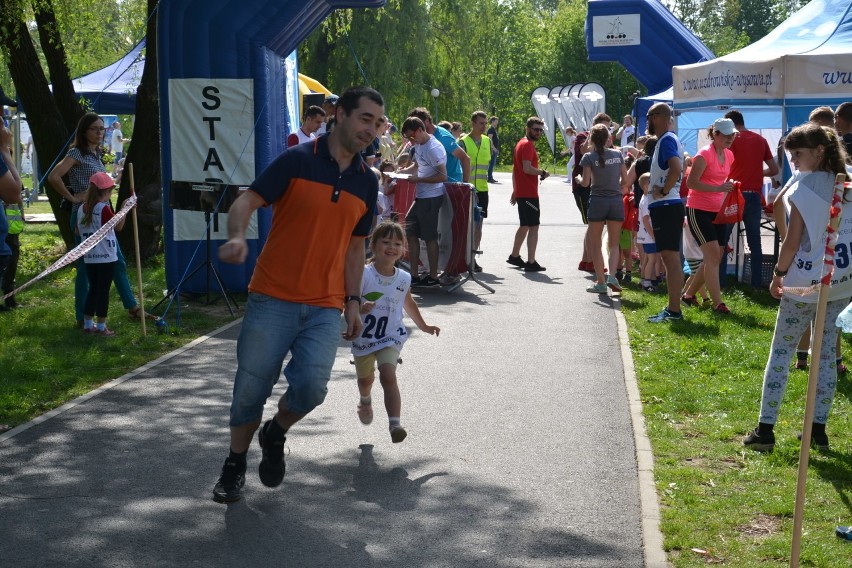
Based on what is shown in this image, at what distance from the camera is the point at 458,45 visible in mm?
37188

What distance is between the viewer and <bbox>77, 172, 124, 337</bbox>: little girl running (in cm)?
1034

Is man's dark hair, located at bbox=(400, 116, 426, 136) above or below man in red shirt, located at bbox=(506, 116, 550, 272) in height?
above

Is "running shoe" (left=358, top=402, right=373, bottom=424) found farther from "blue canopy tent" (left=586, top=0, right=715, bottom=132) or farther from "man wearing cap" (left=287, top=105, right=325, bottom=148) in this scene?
"blue canopy tent" (left=586, top=0, right=715, bottom=132)

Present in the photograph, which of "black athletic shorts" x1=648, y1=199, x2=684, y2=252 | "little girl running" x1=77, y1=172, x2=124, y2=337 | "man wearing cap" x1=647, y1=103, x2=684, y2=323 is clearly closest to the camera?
"little girl running" x1=77, y1=172, x2=124, y2=337

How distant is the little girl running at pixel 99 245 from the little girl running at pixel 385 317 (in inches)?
172

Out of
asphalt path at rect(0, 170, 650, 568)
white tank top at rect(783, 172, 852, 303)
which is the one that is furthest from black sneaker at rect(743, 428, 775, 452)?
white tank top at rect(783, 172, 852, 303)

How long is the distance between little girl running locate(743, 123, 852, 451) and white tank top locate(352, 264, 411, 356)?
2.12 m

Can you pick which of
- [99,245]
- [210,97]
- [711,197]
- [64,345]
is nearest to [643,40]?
[711,197]

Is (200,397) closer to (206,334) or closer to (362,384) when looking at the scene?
(362,384)

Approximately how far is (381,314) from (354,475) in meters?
0.99

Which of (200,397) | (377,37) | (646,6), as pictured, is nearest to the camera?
(200,397)

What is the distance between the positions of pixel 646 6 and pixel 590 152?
10577 millimetres

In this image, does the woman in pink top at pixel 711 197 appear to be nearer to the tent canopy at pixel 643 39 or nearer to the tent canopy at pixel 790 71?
the tent canopy at pixel 790 71

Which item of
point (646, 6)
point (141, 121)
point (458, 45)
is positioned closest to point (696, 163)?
point (141, 121)
